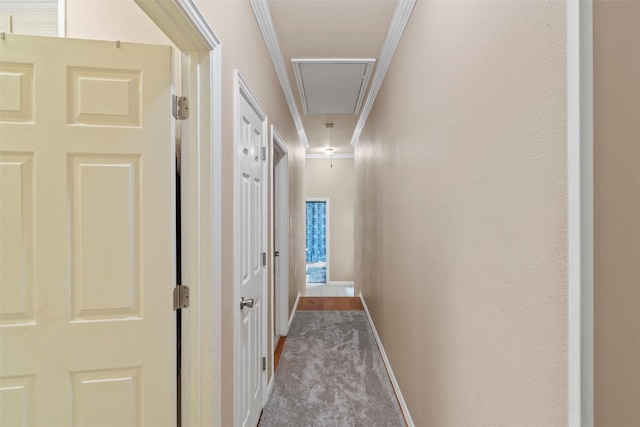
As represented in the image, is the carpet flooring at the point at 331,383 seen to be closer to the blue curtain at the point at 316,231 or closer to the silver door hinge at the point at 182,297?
the silver door hinge at the point at 182,297

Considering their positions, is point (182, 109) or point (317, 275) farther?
point (317, 275)

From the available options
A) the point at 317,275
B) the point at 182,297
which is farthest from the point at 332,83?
the point at 317,275

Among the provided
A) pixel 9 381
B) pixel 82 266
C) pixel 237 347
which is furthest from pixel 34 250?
pixel 237 347

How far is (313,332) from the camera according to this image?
350 cm

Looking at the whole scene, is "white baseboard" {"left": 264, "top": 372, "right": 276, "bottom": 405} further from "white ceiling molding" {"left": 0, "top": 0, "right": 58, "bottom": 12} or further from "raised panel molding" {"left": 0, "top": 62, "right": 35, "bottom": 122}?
"white ceiling molding" {"left": 0, "top": 0, "right": 58, "bottom": 12}

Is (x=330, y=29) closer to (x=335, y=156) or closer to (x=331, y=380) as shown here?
(x=331, y=380)

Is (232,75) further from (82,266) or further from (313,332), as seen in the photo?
(313,332)

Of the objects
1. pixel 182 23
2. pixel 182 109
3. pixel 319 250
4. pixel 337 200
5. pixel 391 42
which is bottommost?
pixel 319 250

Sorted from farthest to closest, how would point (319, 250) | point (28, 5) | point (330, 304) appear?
point (319, 250), point (330, 304), point (28, 5)

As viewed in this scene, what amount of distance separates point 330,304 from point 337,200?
2.99 metres

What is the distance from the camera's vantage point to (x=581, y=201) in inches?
24.0

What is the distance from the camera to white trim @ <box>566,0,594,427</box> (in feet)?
1.97

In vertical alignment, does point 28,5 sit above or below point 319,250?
above

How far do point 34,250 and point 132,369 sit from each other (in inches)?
21.6
